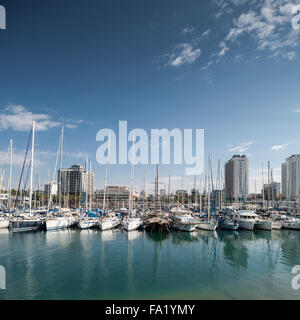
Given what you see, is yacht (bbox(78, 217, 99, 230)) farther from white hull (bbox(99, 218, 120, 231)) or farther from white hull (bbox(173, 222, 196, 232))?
white hull (bbox(173, 222, 196, 232))

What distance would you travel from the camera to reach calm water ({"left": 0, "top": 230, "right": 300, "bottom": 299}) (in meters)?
14.3

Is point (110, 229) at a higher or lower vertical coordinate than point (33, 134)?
lower

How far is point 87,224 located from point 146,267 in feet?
79.8

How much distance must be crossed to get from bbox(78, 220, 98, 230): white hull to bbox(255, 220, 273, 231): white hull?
34.8 metres

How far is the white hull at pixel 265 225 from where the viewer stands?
40031mm

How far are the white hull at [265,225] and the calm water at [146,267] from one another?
7620 mm

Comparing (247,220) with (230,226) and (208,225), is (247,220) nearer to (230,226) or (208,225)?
(230,226)

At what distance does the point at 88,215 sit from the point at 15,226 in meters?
15.6

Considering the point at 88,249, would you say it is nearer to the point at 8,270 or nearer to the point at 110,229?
the point at 8,270

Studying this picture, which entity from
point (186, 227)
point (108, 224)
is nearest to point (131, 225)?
point (108, 224)

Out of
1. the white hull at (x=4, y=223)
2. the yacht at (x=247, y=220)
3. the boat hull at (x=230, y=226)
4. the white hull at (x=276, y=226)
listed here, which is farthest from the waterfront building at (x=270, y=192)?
the white hull at (x=4, y=223)

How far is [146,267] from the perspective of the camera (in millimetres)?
19562
